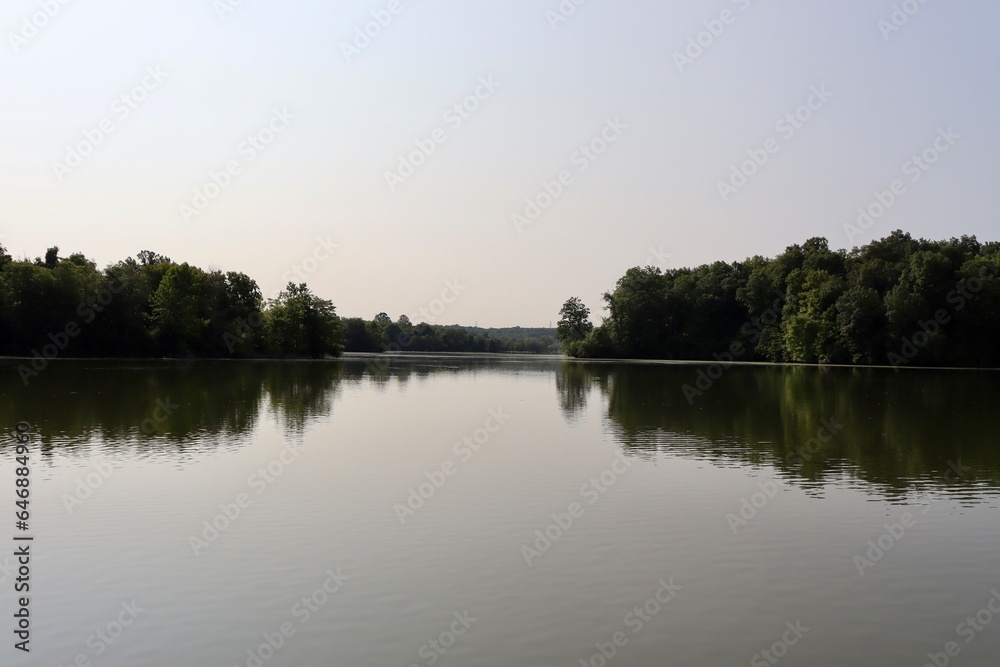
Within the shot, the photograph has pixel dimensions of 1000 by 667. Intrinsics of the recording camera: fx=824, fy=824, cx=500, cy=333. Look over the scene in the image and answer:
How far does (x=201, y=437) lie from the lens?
23.4 m

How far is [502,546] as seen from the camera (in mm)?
12227

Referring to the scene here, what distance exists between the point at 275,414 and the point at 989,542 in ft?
79.8

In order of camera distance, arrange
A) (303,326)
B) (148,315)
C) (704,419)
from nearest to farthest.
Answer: (704,419), (148,315), (303,326)

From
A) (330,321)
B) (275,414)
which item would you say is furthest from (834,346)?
(275,414)

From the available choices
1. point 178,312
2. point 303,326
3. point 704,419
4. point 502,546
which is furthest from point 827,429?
point 303,326

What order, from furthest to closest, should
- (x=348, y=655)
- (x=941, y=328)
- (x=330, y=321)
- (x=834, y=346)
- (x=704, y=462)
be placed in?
1. (x=330, y=321)
2. (x=834, y=346)
3. (x=941, y=328)
4. (x=704, y=462)
5. (x=348, y=655)

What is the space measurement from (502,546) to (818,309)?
9314 centimetres

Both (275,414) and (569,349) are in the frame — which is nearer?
(275,414)

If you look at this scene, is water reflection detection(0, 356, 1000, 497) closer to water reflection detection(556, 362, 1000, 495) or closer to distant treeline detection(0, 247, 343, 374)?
water reflection detection(556, 362, 1000, 495)

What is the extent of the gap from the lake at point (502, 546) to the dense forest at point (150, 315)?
200ft

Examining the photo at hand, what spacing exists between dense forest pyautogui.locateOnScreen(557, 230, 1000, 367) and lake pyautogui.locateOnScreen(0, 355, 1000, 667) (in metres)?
64.3

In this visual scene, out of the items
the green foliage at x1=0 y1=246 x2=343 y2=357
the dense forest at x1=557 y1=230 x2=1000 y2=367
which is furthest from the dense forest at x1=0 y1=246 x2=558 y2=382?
the dense forest at x1=557 y1=230 x2=1000 y2=367

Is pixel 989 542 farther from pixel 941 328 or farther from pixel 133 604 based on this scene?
pixel 941 328

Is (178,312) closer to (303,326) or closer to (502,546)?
(303,326)
